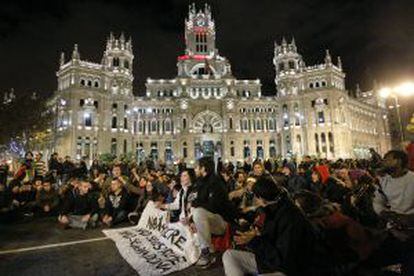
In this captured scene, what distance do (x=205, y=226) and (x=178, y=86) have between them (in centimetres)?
5704

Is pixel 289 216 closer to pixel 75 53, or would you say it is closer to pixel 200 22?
pixel 75 53

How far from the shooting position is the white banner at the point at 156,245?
5031 millimetres

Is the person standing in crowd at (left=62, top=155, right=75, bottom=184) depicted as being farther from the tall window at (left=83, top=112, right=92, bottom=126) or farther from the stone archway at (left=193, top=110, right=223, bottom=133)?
the stone archway at (left=193, top=110, right=223, bottom=133)

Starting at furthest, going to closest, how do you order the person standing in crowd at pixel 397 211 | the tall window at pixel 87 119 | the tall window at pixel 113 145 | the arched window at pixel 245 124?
the arched window at pixel 245 124 → the tall window at pixel 113 145 → the tall window at pixel 87 119 → the person standing in crowd at pixel 397 211

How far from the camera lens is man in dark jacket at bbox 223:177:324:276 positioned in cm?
304

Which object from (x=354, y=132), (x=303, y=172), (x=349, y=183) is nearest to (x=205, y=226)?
(x=349, y=183)

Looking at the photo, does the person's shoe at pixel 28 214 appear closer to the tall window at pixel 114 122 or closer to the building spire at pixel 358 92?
the tall window at pixel 114 122

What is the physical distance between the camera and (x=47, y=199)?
10.8 meters

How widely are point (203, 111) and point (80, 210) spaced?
50.8m

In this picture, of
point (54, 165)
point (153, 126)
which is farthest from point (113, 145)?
point (54, 165)

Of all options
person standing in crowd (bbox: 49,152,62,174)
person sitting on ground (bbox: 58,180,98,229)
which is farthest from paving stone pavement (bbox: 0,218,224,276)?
person standing in crowd (bbox: 49,152,62,174)

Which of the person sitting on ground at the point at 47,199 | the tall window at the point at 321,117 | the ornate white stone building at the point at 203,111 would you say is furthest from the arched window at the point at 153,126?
the person sitting on ground at the point at 47,199

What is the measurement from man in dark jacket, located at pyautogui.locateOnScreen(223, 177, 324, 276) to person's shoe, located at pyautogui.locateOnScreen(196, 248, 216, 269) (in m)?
1.55

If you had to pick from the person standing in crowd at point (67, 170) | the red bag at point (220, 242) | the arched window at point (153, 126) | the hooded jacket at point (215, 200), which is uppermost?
the arched window at point (153, 126)
